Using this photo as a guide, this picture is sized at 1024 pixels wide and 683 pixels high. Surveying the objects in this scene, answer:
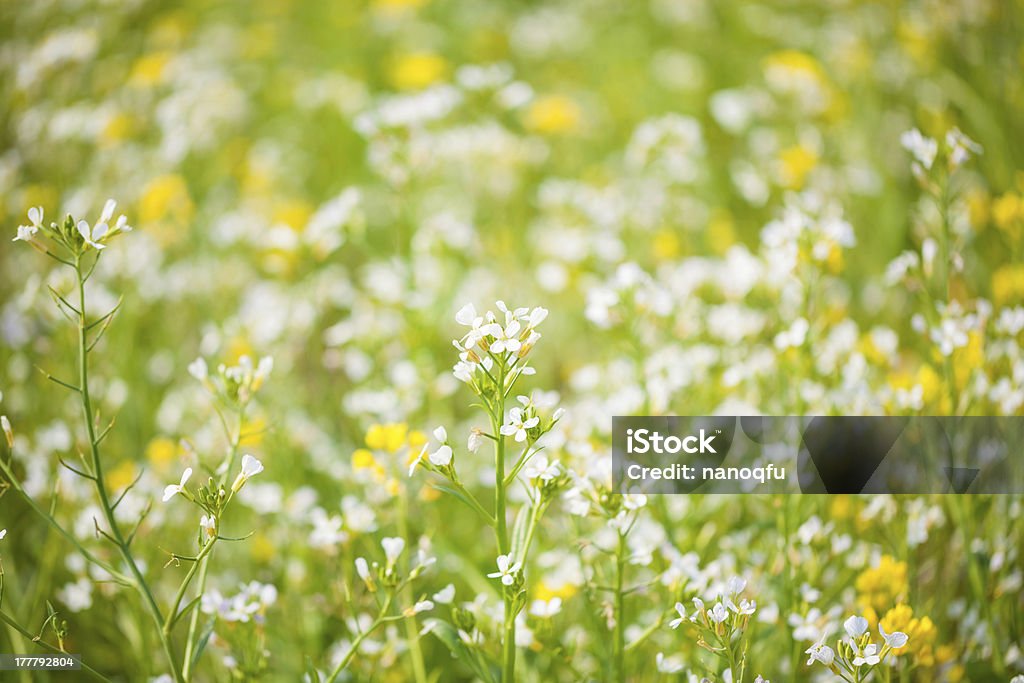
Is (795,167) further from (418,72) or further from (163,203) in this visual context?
(163,203)

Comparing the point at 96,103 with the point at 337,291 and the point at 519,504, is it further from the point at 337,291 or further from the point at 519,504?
the point at 519,504

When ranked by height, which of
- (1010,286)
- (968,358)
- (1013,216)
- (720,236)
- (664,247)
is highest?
(720,236)

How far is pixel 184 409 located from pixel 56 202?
1.19 m

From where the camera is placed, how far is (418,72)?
12.8 ft

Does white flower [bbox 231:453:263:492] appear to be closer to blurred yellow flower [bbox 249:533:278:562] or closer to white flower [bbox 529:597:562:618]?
white flower [bbox 529:597:562:618]

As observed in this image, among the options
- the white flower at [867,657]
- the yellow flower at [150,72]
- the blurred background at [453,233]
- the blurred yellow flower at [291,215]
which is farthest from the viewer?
the yellow flower at [150,72]

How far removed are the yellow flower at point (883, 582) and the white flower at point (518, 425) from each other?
84cm

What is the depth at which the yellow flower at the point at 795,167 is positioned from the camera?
2852 millimetres

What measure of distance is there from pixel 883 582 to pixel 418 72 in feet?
10.9

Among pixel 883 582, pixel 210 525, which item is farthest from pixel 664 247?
pixel 210 525

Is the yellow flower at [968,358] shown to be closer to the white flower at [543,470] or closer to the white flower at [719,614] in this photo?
the white flower at [719,614]

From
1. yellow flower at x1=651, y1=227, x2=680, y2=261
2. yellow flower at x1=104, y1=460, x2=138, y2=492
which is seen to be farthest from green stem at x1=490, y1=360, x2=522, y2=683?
yellow flower at x1=651, y1=227, x2=680, y2=261

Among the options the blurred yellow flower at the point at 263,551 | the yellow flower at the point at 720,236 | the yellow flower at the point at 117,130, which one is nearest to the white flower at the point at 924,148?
the yellow flower at the point at 720,236

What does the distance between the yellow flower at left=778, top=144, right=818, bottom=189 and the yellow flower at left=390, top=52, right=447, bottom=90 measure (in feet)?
6.29
